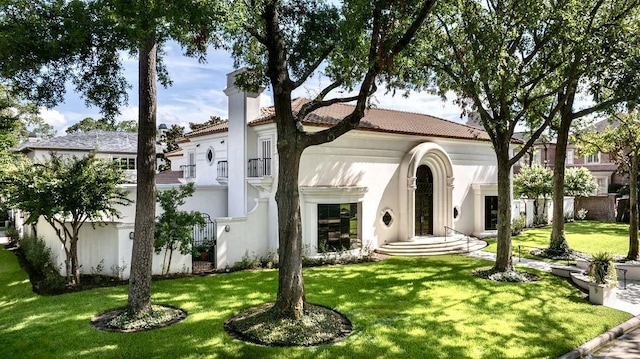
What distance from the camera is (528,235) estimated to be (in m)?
24.8

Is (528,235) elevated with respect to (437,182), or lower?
lower

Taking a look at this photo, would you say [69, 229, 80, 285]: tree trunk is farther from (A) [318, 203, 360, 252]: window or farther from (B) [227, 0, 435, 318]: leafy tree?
(A) [318, 203, 360, 252]: window

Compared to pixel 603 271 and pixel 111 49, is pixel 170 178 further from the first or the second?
pixel 603 271

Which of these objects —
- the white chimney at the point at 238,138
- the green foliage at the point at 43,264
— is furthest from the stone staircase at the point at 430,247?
the green foliage at the point at 43,264

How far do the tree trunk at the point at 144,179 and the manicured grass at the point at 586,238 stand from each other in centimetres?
1702

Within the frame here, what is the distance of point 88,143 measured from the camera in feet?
114

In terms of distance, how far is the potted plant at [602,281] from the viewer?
1198 centimetres

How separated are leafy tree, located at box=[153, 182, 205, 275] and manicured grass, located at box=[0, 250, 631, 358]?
3.98 feet

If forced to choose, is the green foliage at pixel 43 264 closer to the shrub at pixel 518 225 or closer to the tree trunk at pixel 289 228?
the tree trunk at pixel 289 228

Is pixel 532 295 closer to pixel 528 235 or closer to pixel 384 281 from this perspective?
pixel 384 281

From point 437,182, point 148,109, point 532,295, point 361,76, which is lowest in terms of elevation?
point 532,295

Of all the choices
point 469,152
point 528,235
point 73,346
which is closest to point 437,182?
point 469,152

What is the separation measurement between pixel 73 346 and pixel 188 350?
8.22ft

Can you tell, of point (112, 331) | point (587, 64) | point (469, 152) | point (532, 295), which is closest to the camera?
point (112, 331)
